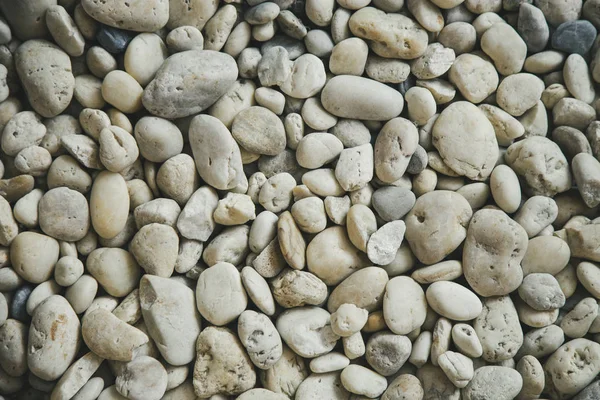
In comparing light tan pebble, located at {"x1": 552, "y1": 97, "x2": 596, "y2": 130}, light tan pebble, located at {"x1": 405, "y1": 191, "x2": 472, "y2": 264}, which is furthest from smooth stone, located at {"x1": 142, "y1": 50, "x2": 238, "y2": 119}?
light tan pebble, located at {"x1": 552, "y1": 97, "x2": 596, "y2": 130}

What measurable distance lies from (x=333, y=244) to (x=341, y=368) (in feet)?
0.73

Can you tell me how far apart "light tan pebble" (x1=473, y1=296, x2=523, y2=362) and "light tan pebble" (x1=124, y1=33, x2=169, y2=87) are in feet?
2.50

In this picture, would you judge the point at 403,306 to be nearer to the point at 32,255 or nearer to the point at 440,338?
the point at 440,338

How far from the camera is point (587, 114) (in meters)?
1.13

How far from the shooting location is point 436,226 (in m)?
1.07

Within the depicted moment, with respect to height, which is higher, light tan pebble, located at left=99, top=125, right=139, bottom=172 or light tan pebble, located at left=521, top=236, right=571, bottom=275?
light tan pebble, located at left=99, top=125, right=139, bottom=172

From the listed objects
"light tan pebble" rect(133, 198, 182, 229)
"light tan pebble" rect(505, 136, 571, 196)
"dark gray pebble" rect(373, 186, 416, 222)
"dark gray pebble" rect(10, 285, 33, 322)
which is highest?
"light tan pebble" rect(505, 136, 571, 196)

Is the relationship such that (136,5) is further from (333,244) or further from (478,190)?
(478,190)

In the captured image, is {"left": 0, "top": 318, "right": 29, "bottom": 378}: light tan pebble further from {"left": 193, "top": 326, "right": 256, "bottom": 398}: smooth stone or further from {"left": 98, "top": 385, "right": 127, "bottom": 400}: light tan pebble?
{"left": 193, "top": 326, "right": 256, "bottom": 398}: smooth stone

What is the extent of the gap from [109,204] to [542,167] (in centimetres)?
80

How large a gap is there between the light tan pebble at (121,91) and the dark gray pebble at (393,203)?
19.2 inches

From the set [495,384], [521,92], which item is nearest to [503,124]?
[521,92]

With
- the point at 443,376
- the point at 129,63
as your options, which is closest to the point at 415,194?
the point at 443,376

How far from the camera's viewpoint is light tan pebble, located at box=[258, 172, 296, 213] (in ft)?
3.60
